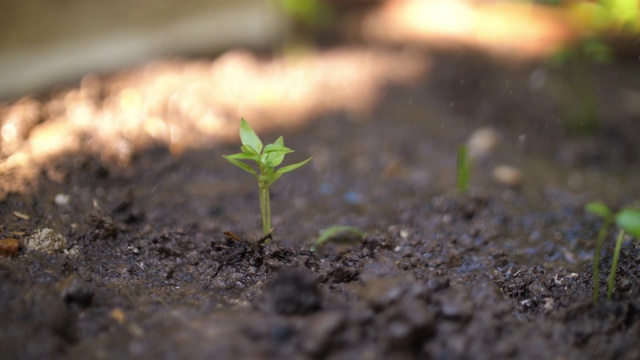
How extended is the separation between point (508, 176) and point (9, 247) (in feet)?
5.70

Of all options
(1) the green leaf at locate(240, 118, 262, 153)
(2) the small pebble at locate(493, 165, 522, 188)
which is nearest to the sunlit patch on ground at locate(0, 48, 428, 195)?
(2) the small pebble at locate(493, 165, 522, 188)

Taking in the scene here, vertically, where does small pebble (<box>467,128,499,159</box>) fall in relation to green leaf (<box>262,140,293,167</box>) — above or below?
above

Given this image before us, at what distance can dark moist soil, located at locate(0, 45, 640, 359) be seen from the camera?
0.96m

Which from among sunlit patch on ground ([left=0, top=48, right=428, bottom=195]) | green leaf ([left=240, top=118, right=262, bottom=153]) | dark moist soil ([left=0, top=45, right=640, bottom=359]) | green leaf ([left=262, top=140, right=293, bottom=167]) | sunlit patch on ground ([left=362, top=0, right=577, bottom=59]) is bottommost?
dark moist soil ([left=0, top=45, right=640, bottom=359])

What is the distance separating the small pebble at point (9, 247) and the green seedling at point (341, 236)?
75 cm

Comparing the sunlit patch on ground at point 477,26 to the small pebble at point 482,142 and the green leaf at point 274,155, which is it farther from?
the green leaf at point 274,155

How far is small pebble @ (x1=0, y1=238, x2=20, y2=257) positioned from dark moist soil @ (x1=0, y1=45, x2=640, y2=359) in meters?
0.02

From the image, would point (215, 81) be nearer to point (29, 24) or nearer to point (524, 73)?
point (29, 24)

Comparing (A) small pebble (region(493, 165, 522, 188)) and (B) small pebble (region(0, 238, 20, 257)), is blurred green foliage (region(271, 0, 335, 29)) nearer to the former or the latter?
(A) small pebble (region(493, 165, 522, 188))

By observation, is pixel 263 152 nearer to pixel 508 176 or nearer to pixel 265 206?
pixel 265 206

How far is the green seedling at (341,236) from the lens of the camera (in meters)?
1.49

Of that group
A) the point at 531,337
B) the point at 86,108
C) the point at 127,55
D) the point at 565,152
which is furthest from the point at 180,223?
the point at 565,152

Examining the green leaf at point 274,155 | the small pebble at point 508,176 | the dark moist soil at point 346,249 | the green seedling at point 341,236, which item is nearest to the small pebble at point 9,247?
the dark moist soil at point 346,249

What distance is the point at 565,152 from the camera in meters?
2.31
